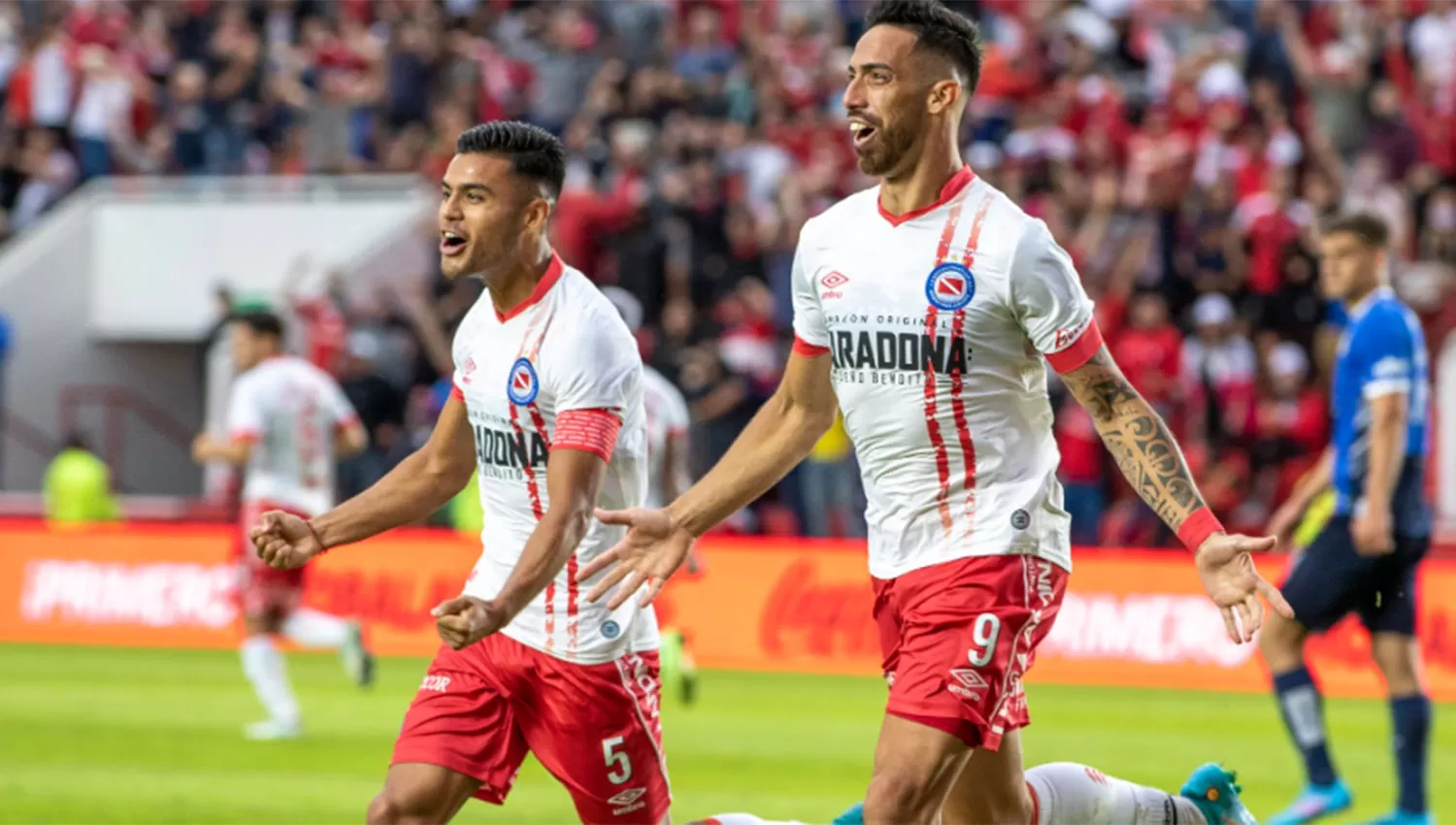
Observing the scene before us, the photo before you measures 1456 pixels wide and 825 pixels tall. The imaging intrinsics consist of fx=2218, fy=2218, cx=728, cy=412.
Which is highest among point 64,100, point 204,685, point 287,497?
point 64,100

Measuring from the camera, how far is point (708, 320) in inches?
873

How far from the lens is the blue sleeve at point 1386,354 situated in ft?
31.1

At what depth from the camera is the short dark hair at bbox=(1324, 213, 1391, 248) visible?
956 centimetres

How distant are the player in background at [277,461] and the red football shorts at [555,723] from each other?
23.6 feet

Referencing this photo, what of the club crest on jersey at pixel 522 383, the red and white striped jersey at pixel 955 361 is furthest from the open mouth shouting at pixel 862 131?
the club crest on jersey at pixel 522 383

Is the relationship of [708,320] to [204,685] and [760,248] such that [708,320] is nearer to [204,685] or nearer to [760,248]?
[760,248]

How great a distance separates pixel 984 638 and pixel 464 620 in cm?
138

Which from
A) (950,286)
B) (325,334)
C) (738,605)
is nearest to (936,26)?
(950,286)

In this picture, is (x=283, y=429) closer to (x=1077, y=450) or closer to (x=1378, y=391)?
(x=1378, y=391)

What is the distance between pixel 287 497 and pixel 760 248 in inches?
353

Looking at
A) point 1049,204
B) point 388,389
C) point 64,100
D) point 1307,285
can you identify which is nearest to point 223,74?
point 64,100

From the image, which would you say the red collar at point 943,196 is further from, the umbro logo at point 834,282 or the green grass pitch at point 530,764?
the green grass pitch at point 530,764

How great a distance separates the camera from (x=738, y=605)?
18766 mm

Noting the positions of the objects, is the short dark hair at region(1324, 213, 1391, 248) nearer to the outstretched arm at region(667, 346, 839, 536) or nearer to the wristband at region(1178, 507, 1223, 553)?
the outstretched arm at region(667, 346, 839, 536)
